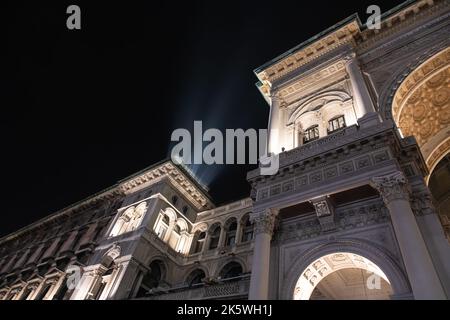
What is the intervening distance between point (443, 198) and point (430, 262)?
9.38 metres

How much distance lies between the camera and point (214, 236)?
22938 millimetres

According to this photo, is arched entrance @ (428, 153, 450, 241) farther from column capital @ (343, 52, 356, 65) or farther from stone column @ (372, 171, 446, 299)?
stone column @ (372, 171, 446, 299)

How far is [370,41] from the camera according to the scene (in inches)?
570

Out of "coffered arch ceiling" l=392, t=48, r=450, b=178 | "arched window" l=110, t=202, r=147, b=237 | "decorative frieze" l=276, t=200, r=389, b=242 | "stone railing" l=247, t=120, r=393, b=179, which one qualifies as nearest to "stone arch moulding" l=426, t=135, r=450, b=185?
"coffered arch ceiling" l=392, t=48, r=450, b=178

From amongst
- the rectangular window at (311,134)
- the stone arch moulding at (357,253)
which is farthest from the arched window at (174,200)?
the stone arch moulding at (357,253)

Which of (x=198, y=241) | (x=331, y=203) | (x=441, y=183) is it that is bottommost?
(x=331, y=203)

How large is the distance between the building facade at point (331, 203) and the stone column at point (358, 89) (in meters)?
0.07

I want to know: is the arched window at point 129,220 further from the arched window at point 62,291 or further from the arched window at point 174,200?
the arched window at point 62,291

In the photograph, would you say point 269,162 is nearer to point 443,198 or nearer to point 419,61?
point 419,61

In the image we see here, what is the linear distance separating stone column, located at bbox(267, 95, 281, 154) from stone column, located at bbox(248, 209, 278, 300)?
3531 millimetres

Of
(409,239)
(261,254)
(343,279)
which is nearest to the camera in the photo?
(409,239)

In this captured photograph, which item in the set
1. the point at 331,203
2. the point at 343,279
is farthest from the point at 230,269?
the point at 331,203

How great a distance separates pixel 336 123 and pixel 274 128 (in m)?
2.80

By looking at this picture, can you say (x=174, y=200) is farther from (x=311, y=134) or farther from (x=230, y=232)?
(x=311, y=134)
